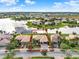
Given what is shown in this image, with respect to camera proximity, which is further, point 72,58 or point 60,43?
point 60,43

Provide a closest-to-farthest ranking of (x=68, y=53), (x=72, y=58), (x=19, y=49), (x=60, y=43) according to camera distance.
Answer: (x=72, y=58), (x=68, y=53), (x=19, y=49), (x=60, y=43)

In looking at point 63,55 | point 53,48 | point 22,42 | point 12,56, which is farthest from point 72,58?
point 22,42

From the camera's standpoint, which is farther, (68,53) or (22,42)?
(22,42)

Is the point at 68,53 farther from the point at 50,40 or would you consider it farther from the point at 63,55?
the point at 50,40

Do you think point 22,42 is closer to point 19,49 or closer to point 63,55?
point 19,49

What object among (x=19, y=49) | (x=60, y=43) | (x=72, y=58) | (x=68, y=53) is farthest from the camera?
(x=60, y=43)

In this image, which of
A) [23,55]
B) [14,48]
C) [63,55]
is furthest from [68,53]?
[14,48]

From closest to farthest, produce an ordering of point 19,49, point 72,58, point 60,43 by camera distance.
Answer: point 72,58 < point 19,49 < point 60,43

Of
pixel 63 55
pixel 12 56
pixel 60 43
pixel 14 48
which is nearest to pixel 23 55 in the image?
pixel 12 56
